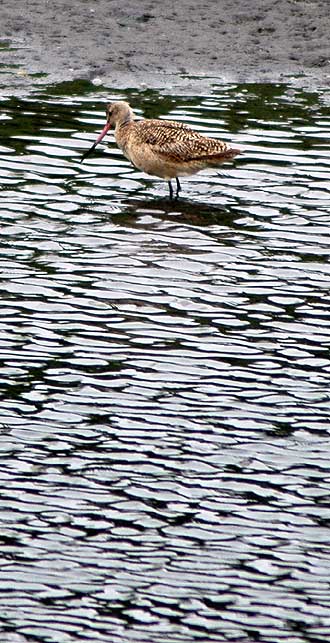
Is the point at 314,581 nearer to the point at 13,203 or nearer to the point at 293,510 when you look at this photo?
the point at 293,510

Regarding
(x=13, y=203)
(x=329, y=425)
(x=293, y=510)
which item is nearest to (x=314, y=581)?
(x=293, y=510)

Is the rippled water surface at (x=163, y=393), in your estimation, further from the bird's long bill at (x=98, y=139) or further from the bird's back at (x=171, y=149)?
the bird's back at (x=171, y=149)

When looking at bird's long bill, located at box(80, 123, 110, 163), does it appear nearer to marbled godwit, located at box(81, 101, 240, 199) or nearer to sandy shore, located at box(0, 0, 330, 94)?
marbled godwit, located at box(81, 101, 240, 199)

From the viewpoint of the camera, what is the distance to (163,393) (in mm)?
10062

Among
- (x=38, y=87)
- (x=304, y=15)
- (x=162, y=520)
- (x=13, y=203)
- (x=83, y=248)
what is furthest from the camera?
(x=304, y=15)

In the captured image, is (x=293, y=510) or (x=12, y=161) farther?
(x=12, y=161)

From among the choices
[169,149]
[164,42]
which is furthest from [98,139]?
[164,42]

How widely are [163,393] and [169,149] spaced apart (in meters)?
4.82

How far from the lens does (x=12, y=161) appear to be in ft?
→ 49.7

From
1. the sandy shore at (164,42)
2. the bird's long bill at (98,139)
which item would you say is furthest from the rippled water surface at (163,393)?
the sandy shore at (164,42)

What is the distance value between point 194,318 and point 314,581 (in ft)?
12.8

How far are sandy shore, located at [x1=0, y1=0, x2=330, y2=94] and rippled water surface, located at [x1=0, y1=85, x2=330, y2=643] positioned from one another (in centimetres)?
219

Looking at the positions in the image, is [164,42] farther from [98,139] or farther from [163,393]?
[163,393]

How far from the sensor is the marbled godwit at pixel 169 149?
14.4 meters
